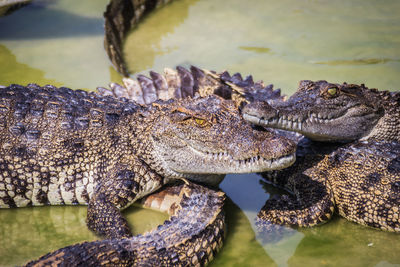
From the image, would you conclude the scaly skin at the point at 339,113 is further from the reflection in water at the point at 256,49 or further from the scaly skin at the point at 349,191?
the reflection in water at the point at 256,49

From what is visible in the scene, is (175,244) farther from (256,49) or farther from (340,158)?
(256,49)

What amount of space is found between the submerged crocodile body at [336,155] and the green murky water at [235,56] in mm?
167

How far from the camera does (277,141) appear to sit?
3393 millimetres

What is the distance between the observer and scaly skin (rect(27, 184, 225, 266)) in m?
2.80

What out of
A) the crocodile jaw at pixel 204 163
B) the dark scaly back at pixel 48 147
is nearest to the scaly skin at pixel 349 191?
the crocodile jaw at pixel 204 163

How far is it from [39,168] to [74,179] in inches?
11.3

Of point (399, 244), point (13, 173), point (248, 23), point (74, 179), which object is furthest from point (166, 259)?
point (248, 23)

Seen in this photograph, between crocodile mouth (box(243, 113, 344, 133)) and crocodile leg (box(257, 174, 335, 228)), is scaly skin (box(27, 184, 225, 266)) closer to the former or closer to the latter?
crocodile leg (box(257, 174, 335, 228))

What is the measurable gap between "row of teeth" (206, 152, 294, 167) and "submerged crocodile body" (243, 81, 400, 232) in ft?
1.40

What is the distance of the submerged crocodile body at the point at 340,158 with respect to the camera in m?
3.78

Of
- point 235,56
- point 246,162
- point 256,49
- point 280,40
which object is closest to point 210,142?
point 246,162

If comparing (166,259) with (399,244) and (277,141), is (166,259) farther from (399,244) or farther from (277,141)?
(399,244)

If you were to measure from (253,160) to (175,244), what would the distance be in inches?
33.0

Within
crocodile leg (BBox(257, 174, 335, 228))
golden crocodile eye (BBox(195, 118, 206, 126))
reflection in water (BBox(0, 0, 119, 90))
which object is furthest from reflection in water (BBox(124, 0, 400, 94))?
golden crocodile eye (BBox(195, 118, 206, 126))
